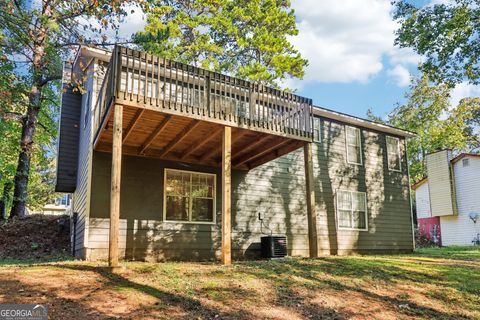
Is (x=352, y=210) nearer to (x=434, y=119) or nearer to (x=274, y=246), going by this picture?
(x=274, y=246)

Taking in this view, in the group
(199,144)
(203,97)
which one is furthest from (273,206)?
(203,97)

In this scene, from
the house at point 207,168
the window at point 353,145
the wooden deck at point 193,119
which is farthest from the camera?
the window at point 353,145

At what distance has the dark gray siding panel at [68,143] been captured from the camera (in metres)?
12.3

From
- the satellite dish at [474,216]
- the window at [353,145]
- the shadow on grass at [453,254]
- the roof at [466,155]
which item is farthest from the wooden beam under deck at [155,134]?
the satellite dish at [474,216]

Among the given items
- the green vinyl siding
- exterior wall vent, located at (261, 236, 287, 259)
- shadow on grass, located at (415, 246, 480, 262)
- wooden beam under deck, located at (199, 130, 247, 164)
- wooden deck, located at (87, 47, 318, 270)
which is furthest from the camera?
shadow on grass, located at (415, 246, 480, 262)

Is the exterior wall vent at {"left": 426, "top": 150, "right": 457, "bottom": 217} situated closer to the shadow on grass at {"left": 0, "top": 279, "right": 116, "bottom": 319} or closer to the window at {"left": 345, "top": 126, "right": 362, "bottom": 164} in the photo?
the window at {"left": 345, "top": 126, "right": 362, "bottom": 164}

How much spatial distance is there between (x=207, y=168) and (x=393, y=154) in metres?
8.39

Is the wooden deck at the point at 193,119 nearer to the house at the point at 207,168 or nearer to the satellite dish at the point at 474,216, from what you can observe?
the house at the point at 207,168

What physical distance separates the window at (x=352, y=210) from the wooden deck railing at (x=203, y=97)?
4.71 metres

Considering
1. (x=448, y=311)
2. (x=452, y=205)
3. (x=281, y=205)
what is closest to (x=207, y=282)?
(x=448, y=311)

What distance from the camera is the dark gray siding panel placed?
1229 centimetres

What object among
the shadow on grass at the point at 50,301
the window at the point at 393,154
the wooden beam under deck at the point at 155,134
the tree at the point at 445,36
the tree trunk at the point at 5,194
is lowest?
the shadow on grass at the point at 50,301

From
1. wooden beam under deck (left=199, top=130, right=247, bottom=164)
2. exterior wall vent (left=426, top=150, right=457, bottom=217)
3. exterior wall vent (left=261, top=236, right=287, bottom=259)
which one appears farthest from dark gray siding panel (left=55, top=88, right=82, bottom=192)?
exterior wall vent (left=426, top=150, right=457, bottom=217)

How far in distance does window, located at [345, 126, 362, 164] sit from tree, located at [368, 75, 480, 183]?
18.4m
